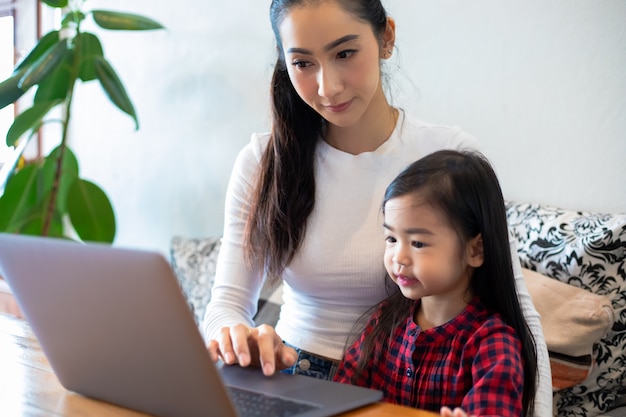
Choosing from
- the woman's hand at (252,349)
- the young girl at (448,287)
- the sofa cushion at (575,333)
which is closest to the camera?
the woman's hand at (252,349)

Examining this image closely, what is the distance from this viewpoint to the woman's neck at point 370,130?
1595 mm

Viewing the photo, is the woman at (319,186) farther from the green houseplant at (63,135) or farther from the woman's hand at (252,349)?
the green houseplant at (63,135)

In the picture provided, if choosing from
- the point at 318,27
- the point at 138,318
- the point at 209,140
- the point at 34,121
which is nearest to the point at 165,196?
the point at 209,140

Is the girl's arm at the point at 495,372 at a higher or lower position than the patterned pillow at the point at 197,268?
higher

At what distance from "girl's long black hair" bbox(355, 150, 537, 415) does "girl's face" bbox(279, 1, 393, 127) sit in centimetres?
21

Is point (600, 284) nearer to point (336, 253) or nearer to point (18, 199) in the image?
point (336, 253)

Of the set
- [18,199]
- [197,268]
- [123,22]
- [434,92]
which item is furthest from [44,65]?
[434,92]

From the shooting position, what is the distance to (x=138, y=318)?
2.82 feet

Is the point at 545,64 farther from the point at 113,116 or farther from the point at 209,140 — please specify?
the point at 113,116

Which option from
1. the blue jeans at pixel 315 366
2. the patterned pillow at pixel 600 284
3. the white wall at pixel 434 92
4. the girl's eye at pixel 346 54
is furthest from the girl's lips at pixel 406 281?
the white wall at pixel 434 92

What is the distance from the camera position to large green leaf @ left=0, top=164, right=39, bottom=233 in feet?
7.67

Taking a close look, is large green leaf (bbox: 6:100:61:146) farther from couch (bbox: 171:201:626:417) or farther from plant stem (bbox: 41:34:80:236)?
couch (bbox: 171:201:626:417)

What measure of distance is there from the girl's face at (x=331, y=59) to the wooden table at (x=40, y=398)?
64 cm

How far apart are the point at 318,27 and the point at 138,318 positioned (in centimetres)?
73
